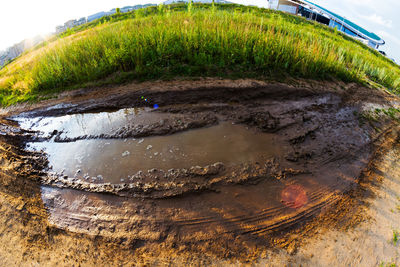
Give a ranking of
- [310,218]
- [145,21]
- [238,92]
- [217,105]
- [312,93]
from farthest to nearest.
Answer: [145,21] < [312,93] < [238,92] < [217,105] < [310,218]

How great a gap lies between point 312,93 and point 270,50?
1.84 m

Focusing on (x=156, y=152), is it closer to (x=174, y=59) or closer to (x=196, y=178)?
(x=196, y=178)

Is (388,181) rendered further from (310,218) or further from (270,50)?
(270,50)

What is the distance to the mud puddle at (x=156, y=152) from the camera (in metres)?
3.24

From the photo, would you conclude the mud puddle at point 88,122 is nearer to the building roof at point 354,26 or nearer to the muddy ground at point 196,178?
the muddy ground at point 196,178

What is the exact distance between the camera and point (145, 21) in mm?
7785

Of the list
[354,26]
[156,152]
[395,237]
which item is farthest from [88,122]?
[354,26]

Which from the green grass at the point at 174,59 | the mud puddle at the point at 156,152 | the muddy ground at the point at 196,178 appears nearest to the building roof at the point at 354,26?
the green grass at the point at 174,59

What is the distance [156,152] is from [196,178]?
0.96 metres

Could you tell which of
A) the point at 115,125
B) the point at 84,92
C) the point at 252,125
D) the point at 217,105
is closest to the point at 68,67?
the point at 84,92

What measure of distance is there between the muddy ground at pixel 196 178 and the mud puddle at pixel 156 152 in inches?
1.1

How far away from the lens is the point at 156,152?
352 cm

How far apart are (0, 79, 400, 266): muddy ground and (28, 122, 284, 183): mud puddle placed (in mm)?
27

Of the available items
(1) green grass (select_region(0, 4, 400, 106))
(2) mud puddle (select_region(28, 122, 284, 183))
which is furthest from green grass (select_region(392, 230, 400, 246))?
(1) green grass (select_region(0, 4, 400, 106))
